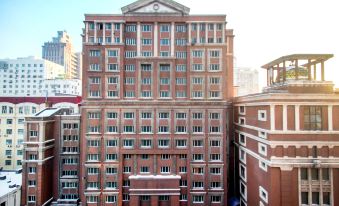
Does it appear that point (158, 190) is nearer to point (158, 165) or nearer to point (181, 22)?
point (158, 165)

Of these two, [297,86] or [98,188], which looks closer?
[297,86]

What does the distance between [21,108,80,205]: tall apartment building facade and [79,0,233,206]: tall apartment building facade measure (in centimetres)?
367

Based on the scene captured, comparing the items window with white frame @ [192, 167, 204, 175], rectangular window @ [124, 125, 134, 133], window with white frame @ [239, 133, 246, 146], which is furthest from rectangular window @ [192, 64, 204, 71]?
window with white frame @ [192, 167, 204, 175]

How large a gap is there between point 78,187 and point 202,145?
22.5m

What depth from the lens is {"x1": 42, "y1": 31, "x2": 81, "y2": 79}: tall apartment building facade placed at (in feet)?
429

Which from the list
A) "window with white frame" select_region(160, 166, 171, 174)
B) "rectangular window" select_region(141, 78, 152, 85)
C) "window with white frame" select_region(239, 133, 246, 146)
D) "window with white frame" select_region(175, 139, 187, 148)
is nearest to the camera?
"window with white frame" select_region(239, 133, 246, 146)

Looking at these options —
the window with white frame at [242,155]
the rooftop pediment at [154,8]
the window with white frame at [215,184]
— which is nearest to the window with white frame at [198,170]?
the window with white frame at [215,184]

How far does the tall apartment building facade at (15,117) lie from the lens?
155ft

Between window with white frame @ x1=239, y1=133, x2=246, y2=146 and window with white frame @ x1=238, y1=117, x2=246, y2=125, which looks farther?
window with white frame @ x1=238, y1=117, x2=246, y2=125

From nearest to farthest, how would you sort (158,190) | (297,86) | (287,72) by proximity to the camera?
1. (297,86)
2. (287,72)
3. (158,190)

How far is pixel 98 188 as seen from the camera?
1341 inches

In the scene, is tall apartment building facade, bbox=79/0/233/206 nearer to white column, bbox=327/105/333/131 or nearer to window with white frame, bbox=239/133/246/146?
window with white frame, bbox=239/133/246/146

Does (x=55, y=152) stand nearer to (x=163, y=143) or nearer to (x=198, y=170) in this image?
(x=163, y=143)

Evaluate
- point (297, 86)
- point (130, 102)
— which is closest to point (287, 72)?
point (297, 86)
